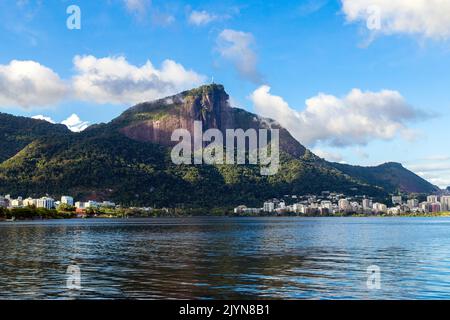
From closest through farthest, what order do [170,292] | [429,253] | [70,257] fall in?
[170,292] → [70,257] → [429,253]

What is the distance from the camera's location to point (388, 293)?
35344 millimetres

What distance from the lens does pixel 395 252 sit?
225ft

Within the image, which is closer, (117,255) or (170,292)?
(170,292)
